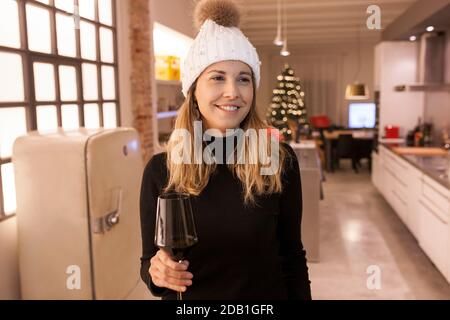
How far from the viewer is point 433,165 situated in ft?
14.5

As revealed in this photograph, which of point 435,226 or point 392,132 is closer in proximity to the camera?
point 435,226

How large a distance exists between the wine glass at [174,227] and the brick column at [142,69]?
9.46ft

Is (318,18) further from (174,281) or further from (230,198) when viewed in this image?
(174,281)

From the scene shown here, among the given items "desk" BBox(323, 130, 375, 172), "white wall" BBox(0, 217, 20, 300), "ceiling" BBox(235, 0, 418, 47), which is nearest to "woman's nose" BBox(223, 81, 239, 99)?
"white wall" BBox(0, 217, 20, 300)

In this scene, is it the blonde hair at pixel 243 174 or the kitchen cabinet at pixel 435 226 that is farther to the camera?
the kitchen cabinet at pixel 435 226

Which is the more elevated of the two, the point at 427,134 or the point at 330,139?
the point at 427,134

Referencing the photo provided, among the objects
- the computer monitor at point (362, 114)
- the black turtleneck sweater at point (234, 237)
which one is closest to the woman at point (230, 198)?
the black turtleneck sweater at point (234, 237)

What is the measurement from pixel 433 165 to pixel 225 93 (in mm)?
3799

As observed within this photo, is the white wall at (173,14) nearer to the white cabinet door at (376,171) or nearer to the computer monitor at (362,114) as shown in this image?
the white cabinet door at (376,171)

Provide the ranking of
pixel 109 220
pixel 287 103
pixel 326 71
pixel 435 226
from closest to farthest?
pixel 109 220 < pixel 435 226 < pixel 287 103 < pixel 326 71

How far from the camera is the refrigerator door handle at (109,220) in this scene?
2.34m

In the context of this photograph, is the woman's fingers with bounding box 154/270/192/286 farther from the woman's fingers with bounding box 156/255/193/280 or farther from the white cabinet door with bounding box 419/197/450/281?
the white cabinet door with bounding box 419/197/450/281

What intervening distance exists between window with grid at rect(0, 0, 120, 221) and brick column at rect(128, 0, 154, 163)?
0.26 m

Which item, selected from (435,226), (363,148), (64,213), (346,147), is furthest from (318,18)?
(64,213)
